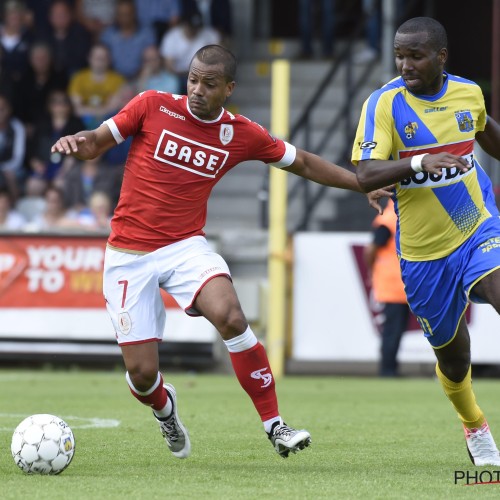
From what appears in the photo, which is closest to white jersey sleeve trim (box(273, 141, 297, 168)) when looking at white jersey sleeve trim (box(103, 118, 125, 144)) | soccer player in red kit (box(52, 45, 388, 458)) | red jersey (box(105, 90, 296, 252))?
soccer player in red kit (box(52, 45, 388, 458))

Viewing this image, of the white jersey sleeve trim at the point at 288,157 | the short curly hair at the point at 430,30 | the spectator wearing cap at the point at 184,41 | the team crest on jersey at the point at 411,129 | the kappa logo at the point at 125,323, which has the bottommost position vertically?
the kappa logo at the point at 125,323

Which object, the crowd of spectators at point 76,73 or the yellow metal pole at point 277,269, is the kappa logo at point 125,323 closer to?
the yellow metal pole at point 277,269

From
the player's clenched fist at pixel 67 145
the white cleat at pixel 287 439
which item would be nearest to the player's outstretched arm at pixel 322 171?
the player's clenched fist at pixel 67 145

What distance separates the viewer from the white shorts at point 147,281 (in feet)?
23.9

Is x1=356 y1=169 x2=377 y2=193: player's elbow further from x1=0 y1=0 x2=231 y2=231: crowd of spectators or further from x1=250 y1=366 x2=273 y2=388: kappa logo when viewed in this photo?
x1=0 y1=0 x2=231 y2=231: crowd of spectators

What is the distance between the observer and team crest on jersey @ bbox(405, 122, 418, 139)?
6.91m

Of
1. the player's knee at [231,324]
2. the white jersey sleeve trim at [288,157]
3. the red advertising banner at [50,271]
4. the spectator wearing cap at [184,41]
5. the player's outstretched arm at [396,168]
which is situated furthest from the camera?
the spectator wearing cap at [184,41]

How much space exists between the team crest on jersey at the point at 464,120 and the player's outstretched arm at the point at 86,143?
6.53 feet

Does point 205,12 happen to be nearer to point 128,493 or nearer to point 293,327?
point 293,327

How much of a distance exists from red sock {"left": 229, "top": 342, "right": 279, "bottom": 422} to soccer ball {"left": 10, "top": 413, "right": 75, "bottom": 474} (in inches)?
44.6

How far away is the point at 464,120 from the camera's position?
698 centimetres

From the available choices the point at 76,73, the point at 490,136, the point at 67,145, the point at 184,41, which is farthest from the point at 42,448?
the point at 76,73

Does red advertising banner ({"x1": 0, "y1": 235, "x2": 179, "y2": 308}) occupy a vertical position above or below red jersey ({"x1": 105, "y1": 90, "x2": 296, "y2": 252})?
below

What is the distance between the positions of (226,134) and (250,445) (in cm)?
201
